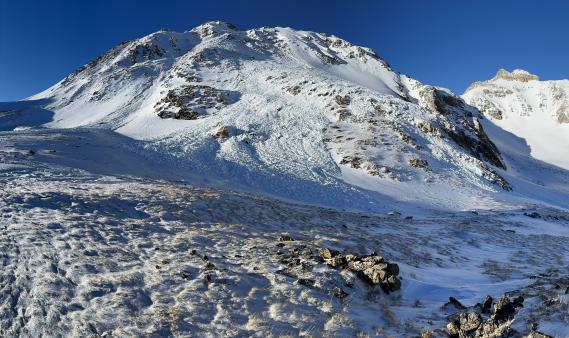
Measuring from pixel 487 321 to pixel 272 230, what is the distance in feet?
27.0

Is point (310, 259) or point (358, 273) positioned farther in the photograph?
point (310, 259)

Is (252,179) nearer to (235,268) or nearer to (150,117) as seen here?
(235,268)

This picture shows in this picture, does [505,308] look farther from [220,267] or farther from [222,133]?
[222,133]

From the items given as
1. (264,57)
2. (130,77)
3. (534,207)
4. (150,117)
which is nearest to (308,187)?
(534,207)

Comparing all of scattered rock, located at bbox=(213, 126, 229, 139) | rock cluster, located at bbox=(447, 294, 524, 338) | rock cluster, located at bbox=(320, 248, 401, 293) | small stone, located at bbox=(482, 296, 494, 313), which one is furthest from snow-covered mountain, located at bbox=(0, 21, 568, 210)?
rock cluster, located at bbox=(447, 294, 524, 338)

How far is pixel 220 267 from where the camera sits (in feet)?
33.4

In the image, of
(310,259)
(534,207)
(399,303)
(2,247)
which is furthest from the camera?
(534,207)

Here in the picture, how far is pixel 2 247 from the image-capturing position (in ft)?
33.2

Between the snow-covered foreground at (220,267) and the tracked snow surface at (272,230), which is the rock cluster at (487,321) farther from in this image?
the snow-covered foreground at (220,267)

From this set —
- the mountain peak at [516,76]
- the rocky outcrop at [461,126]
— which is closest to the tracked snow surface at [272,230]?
the rocky outcrop at [461,126]

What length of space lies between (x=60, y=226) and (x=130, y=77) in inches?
2303

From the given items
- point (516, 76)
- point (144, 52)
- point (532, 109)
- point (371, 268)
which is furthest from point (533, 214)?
point (516, 76)

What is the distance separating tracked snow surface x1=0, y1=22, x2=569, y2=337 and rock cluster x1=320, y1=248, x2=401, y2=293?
51 millimetres

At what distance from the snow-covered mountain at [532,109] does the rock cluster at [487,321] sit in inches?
3193
